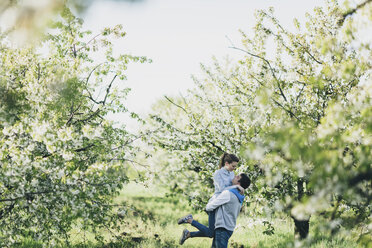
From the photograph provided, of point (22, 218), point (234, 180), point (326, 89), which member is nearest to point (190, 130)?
point (234, 180)

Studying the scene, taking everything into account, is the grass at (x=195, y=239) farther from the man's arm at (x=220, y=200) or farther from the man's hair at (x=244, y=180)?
the man's arm at (x=220, y=200)

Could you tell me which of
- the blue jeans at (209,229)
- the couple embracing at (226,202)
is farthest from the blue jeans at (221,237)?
the blue jeans at (209,229)

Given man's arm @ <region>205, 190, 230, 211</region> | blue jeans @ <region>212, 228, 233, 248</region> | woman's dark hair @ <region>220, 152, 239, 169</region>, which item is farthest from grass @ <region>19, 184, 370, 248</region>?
woman's dark hair @ <region>220, 152, 239, 169</region>

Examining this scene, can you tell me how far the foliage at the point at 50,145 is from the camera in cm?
446

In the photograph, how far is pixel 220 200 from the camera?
5621mm

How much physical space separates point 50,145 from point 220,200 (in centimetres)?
292

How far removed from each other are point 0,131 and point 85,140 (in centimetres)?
153

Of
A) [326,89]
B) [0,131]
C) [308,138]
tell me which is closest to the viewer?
[308,138]

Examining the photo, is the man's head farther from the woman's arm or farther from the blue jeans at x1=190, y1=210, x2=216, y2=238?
the blue jeans at x1=190, y1=210, x2=216, y2=238

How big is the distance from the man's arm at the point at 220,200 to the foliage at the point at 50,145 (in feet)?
5.66

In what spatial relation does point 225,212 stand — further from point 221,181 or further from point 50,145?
point 50,145

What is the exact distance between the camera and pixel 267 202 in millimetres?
6566

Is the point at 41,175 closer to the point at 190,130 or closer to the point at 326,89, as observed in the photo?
the point at 190,130

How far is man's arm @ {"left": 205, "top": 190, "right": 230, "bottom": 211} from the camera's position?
5.56m
